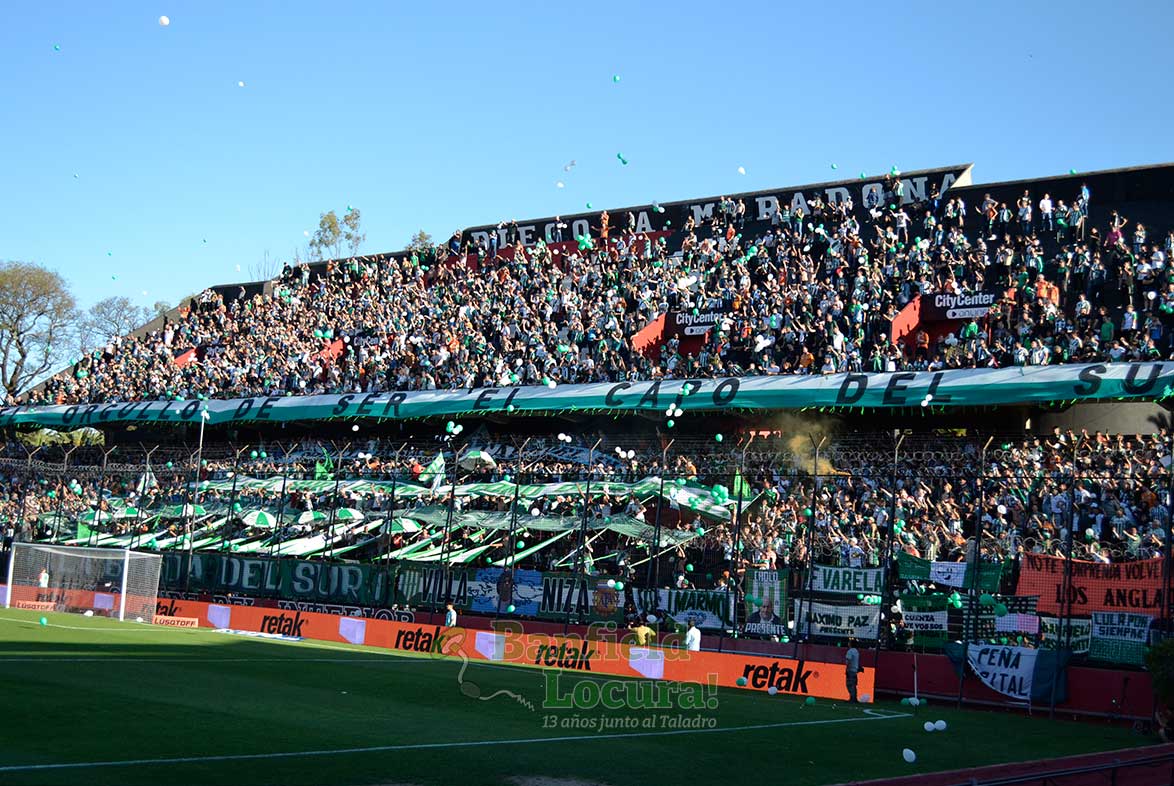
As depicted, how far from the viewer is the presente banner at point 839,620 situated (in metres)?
22.8

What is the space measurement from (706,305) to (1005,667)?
19745mm

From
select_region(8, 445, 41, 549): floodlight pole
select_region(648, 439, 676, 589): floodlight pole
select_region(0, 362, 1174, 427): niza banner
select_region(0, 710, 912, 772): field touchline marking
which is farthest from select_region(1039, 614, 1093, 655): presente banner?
select_region(8, 445, 41, 549): floodlight pole

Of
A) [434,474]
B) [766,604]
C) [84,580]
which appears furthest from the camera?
[434,474]

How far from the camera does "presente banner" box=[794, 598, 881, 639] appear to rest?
22828mm

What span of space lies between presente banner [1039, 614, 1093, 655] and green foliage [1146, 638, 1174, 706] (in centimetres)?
349

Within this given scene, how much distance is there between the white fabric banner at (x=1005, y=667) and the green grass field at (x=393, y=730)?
2.95ft

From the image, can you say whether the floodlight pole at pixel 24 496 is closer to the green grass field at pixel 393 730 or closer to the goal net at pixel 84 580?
the goal net at pixel 84 580

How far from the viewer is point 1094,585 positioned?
20.8 metres

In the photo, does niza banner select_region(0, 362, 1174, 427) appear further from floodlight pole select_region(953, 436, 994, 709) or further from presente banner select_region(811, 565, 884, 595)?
presente banner select_region(811, 565, 884, 595)

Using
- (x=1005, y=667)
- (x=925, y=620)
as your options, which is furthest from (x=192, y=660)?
(x=1005, y=667)

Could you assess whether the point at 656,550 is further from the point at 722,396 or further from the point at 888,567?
the point at 722,396

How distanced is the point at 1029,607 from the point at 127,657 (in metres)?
15.4

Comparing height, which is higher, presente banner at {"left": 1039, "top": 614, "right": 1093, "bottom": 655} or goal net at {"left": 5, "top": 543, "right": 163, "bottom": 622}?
presente banner at {"left": 1039, "top": 614, "right": 1093, "bottom": 655}

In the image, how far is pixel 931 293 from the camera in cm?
3481
